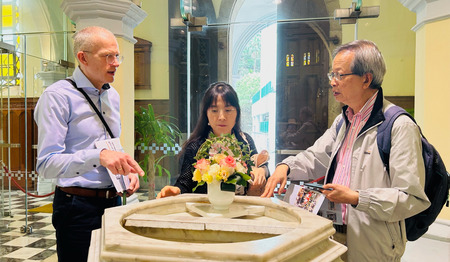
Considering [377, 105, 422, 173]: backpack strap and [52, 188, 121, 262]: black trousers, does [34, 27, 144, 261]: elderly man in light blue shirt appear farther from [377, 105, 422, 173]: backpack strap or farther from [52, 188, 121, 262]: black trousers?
[377, 105, 422, 173]: backpack strap

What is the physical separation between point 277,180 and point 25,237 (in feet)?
13.4

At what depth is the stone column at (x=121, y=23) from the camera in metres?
3.57

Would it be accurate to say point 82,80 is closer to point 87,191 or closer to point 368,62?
point 87,191

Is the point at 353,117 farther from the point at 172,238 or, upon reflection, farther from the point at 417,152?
the point at 172,238

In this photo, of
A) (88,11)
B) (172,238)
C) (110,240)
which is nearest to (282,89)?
(88,11)

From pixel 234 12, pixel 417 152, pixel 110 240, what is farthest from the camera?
pixel 234 12

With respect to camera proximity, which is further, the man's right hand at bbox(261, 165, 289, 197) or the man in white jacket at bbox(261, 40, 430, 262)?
the man's right hand at bbox(261, 165, 289, 197)

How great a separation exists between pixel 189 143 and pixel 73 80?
0.83 m

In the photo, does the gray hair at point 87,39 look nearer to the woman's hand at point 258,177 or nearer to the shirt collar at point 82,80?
the shirt collar at point 82,80

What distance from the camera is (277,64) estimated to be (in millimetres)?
4059

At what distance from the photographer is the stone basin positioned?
93cm

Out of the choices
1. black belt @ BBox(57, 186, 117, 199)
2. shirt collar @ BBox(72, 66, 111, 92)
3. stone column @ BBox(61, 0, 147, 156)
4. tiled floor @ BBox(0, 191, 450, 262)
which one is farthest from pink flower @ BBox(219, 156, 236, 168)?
stone column @ BBox(61, 0, 147, 156)

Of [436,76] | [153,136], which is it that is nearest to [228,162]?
[436,76]

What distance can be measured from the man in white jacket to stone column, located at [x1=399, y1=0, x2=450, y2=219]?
62.5 inches
